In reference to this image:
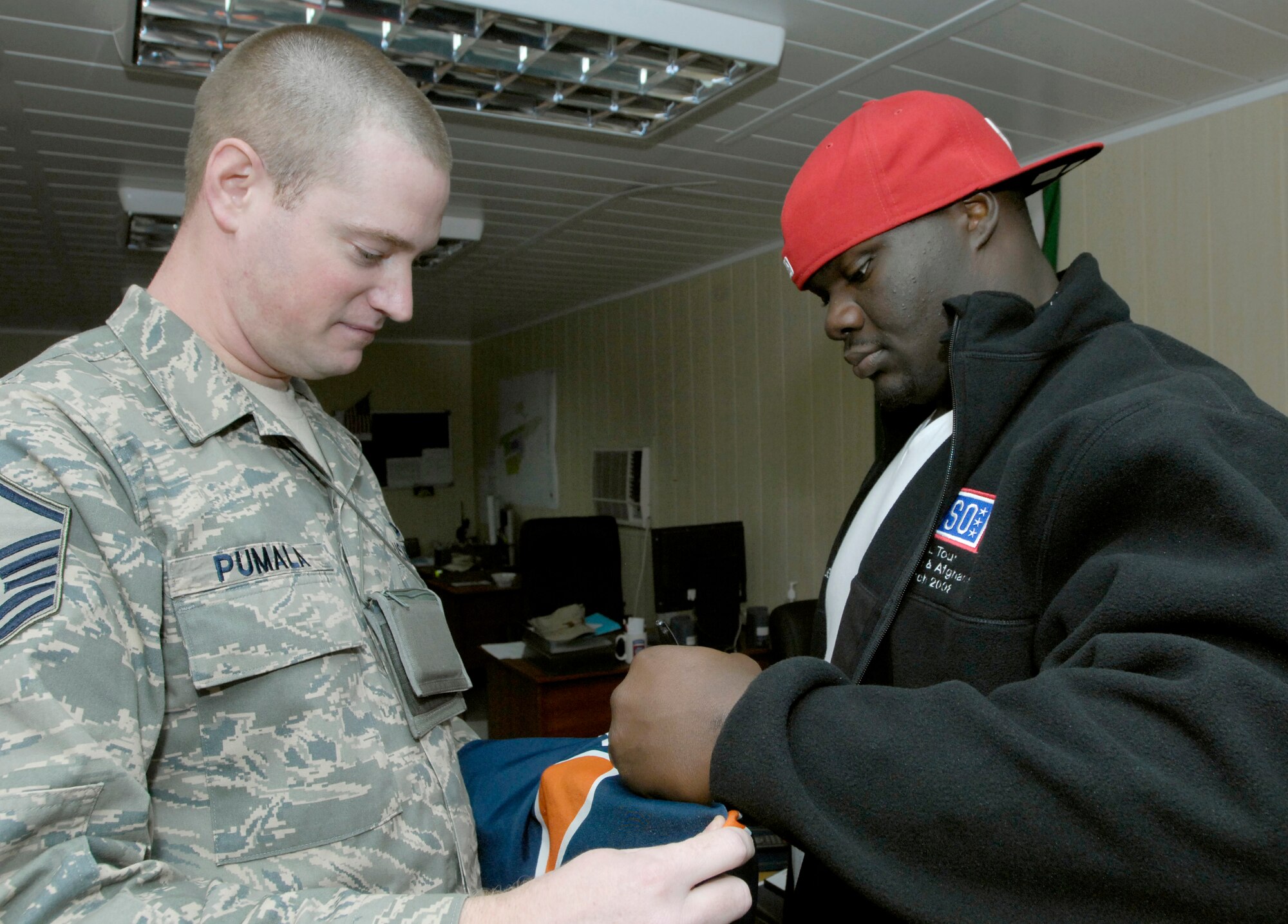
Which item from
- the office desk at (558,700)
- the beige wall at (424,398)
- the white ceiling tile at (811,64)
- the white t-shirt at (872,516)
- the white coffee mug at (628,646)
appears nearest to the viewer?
the white t-shirt at (872,516)

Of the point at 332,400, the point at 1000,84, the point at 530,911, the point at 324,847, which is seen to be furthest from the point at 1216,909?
the point at 332,400

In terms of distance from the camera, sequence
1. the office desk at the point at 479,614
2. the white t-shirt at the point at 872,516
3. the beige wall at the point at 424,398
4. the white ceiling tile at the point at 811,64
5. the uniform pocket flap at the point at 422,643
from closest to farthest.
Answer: the uniform pocket flap at the point at 422,643 < the white t-shirt at the point at 872,516 < the white ceiling tile at the point at 811,64 < the office desk at the point at 479,614 < the beige wall at the point at 424,398

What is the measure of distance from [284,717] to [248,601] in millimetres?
124

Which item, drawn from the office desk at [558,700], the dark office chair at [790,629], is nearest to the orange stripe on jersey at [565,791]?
the dark office chair at [790,629]

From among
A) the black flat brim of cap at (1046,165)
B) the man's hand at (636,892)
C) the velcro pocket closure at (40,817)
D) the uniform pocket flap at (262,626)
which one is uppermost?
the black flat brim of cap at (1046,165)

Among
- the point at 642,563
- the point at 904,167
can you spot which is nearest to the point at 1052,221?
the point at 904,167

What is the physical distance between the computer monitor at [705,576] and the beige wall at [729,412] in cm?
29

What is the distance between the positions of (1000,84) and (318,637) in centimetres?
229

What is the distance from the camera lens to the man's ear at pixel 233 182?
2.98 ft

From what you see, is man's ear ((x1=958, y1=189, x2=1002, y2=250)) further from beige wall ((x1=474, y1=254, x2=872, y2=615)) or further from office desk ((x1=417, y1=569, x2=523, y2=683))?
office desk ((x1=417, y1=569, x2=523, y2=683))

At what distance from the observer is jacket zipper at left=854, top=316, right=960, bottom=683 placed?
3.05 ft

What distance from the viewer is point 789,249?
4.16 ft

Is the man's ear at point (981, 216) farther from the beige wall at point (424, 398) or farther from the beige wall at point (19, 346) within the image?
the beige wall at point (19, 346)

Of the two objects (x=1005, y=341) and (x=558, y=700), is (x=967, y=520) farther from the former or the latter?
(x=558, y=700)
